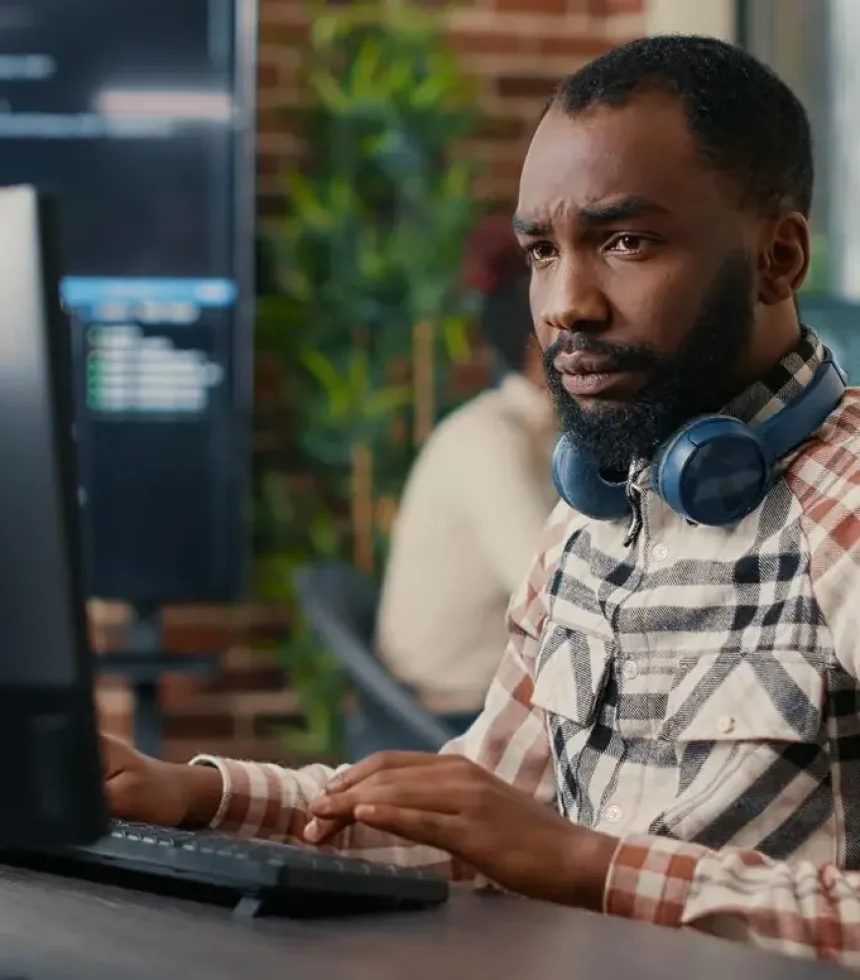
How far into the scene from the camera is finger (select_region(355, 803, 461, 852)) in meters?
1.18

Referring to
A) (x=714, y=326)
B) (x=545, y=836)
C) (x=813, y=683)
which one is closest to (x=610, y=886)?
(x=545, y=836)

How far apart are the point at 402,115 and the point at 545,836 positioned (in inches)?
123

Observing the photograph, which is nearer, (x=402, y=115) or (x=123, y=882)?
(x=123, y=882)

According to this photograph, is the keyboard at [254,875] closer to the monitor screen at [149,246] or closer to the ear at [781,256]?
the ear at [781,256]

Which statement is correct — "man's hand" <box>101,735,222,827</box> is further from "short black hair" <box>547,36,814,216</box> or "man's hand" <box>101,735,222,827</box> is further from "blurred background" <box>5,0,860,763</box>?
"blurred background" <box>5,0,860,763</box>

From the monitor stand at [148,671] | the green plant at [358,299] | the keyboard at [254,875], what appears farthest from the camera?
the green plant at [358,299]

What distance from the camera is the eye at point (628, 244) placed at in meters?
1.42

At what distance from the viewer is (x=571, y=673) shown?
4.94ft

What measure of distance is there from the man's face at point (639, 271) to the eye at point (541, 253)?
1cm

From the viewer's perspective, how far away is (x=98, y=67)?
3.80m

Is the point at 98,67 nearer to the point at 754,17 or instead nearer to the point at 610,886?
the point at 754,17

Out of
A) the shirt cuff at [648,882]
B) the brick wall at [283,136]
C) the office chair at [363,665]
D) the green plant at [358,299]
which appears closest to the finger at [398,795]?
the shirt cuff at [648,882]

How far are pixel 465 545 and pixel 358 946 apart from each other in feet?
7.34

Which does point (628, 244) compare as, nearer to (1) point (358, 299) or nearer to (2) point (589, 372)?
(2) point (589, 372)
